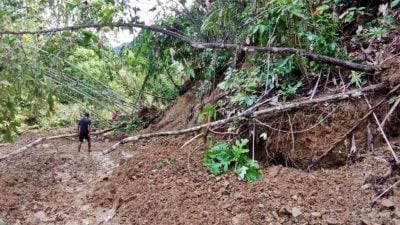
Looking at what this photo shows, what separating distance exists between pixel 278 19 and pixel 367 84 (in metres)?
1.10

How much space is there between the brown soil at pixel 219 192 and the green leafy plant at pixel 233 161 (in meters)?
0.08

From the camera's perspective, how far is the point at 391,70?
3.62 m

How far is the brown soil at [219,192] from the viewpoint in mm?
3115

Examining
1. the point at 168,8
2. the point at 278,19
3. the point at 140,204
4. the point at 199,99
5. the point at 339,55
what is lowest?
the point at 140,204

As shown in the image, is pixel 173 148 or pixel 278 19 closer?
pixel 278 19

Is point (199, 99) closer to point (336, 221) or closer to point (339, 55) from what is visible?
point (339, 55)

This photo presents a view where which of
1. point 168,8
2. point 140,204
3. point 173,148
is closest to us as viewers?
point 140,204

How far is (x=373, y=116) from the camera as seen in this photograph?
361cm

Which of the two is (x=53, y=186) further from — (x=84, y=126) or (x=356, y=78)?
(x=356, y=78)

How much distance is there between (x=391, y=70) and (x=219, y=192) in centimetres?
196

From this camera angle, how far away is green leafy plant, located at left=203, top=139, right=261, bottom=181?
148 inches

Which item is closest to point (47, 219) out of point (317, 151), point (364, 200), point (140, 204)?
point (140, 204)

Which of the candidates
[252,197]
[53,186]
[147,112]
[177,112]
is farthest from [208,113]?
[147,112]

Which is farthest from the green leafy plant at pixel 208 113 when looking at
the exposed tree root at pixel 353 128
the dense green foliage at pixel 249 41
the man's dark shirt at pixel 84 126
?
the man's dark shirt at pixel 84 126
